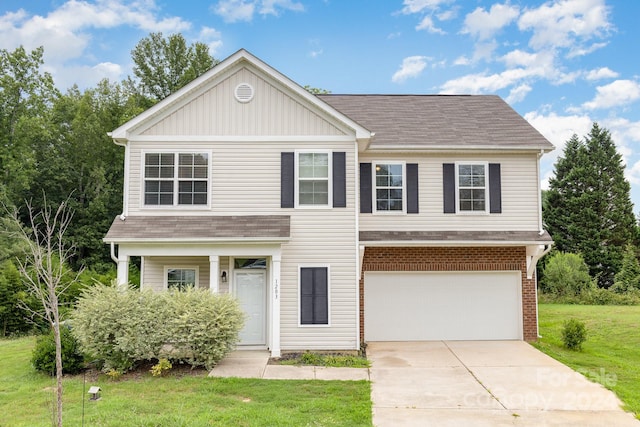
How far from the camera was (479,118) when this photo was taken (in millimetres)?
14133

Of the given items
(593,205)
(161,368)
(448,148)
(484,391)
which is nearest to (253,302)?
(161,368)

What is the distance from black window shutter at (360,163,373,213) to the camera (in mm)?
12734

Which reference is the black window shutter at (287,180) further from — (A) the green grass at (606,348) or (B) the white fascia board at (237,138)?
(A) the green grass at (606,348)

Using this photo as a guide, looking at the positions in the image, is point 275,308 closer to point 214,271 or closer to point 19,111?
point 214,271

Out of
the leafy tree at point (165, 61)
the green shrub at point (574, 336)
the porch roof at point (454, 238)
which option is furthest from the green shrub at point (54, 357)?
the leafy tree at point (165, 61)

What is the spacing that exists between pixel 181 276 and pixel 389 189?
5.81m

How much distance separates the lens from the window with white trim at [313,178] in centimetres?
1154

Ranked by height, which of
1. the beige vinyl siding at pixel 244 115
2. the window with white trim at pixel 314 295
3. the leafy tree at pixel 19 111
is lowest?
the window with white trim at pixel 314 295

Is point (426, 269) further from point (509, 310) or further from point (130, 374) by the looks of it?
point (130, 374)

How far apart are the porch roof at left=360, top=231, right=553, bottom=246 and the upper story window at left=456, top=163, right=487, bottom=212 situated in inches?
28.3

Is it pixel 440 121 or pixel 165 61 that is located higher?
A: pixel 165 61

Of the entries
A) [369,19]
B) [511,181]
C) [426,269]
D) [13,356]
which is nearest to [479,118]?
[511,181]

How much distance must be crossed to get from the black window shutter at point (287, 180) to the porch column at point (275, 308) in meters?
1.37

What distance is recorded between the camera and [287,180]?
1151cm
